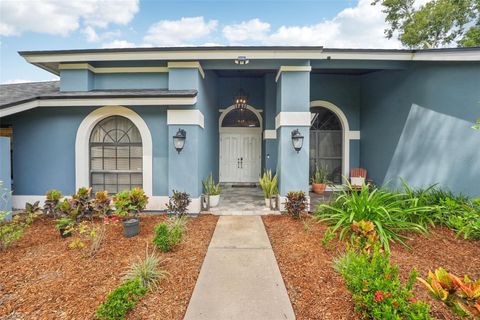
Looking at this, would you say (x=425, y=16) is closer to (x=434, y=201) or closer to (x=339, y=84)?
(x=339, y=84)

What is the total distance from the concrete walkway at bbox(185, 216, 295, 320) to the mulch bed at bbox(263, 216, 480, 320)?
153mm

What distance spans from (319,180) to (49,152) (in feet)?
26.4

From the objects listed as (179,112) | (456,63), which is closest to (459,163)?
(456,63)

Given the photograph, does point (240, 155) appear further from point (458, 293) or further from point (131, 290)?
point (458, 293)

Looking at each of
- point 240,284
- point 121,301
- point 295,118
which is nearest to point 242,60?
point 295,118

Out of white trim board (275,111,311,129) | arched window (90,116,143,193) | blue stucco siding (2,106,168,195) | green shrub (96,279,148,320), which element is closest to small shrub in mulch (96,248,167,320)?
green shrub (96,279,148,320)

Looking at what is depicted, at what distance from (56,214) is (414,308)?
248 inches

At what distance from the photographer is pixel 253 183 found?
871 cm

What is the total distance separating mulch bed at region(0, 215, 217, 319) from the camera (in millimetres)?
2248

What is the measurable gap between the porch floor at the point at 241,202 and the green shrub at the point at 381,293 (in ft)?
10.7

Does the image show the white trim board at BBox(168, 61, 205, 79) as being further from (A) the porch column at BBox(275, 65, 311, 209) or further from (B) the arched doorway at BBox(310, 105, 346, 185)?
(B) the arched doorway at BBox(310, 105, 346, 185)

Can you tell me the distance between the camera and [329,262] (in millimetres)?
3059

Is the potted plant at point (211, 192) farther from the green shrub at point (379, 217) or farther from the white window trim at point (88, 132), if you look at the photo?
the green shrub at point (379, 217)

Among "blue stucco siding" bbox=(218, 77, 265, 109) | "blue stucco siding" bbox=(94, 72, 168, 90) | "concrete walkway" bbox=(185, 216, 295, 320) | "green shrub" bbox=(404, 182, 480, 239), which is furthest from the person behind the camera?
"blue stucco siding" bbox=(218, 77, 265, 109)
